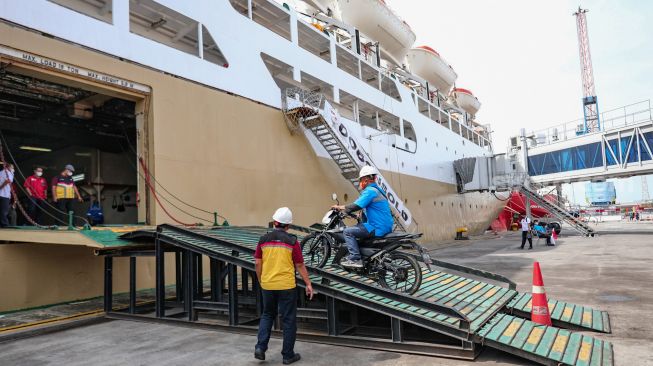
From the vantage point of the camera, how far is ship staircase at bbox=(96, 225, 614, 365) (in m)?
4.21

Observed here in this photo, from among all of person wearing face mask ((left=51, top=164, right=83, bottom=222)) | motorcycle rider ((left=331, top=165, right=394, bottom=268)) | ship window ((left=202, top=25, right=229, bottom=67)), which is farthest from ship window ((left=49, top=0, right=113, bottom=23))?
motorcycle rider ((left=331, top=165, right=394, bottom=268))

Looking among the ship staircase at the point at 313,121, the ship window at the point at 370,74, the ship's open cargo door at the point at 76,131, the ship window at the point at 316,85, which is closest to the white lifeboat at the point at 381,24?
the ship window at the point at 370,74

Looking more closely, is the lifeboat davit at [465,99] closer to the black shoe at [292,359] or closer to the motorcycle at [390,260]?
the motorcycle at [390,260]

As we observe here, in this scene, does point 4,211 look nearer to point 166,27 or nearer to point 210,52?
point 166,27

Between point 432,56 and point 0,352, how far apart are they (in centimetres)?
2886

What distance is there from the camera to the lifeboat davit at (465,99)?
37.1m

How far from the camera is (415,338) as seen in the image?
4.90 meters

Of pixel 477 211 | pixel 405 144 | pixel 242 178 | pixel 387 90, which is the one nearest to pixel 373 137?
pixel 405 144

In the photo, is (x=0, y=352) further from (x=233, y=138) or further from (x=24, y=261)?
(x=233, y=138)

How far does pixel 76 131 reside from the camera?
1349 cm

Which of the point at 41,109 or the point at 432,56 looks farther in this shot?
the point at 432,56

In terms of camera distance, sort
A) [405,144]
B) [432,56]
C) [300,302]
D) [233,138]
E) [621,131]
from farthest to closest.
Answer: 1. [432,56]
2. [621,131]
3. [405,144]
4. [233,138]
5. [300,302]

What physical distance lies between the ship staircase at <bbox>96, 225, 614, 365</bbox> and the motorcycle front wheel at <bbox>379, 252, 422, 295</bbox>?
0.18 metres

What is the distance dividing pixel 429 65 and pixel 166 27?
69.5 ft
